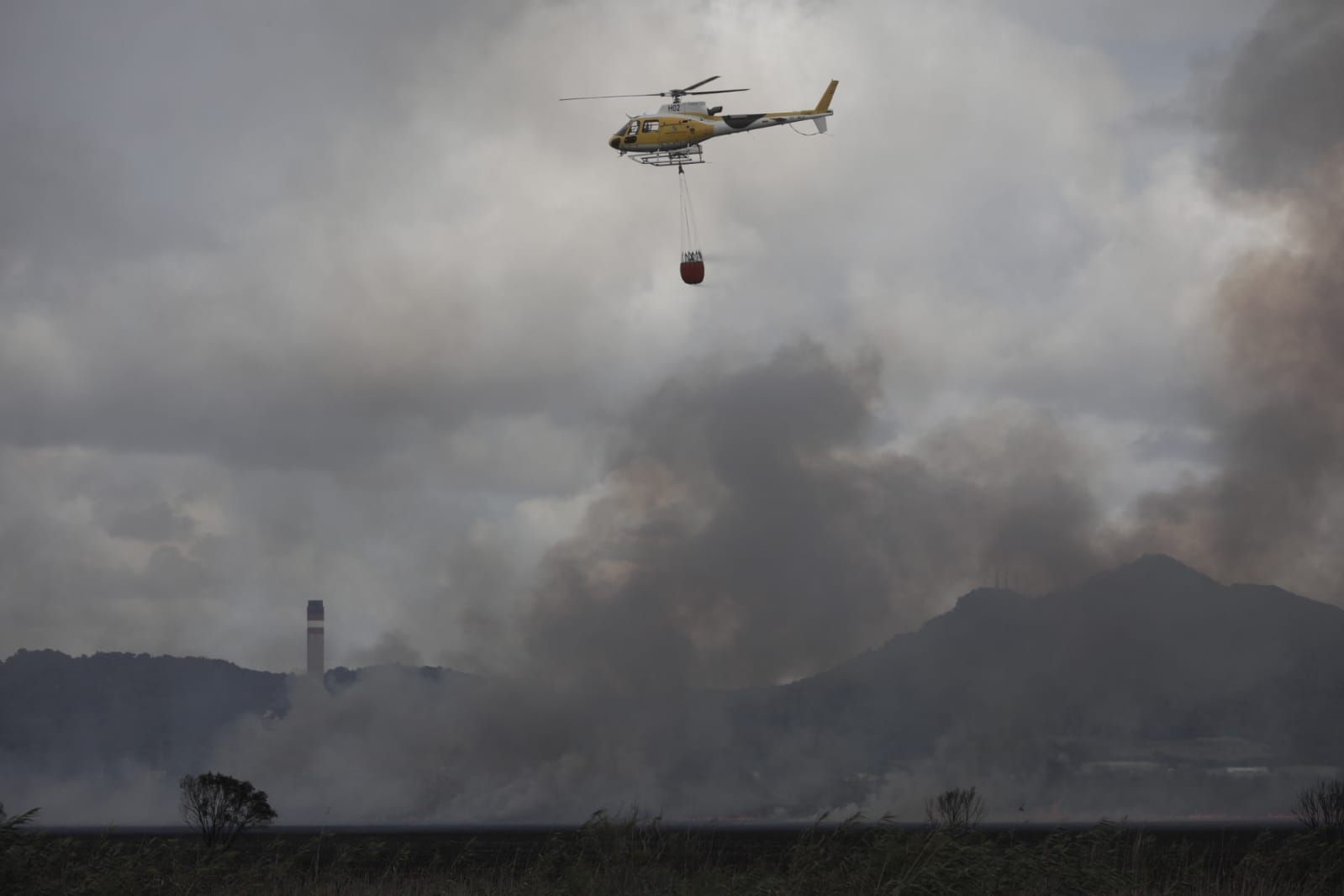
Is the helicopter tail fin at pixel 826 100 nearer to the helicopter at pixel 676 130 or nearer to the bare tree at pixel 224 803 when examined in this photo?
the helicopter at pixel 676 130

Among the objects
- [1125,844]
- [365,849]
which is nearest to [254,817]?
[365,849]

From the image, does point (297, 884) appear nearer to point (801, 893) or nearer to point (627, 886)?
point (627, 886)

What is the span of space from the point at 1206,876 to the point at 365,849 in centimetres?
Result: 3058

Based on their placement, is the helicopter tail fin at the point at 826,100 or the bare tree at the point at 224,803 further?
the bare tree at the point at 224,803

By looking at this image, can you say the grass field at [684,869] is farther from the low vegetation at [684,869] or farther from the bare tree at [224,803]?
the bare tree at [224,803]

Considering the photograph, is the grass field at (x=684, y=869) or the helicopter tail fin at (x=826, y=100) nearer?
the grass field at (x=684, y=869)

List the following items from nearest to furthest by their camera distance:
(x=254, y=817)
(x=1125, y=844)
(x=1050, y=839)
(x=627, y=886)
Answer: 1. (x=627, y=886)
2. (x=1050, y=839)
3. (x=1125, y=844)
4. (x=254, y=817)

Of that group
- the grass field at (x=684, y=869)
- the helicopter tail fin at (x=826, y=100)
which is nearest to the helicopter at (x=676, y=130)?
the helicopter tail fin at (x=826, y=100)

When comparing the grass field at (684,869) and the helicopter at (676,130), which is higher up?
the helicopter at (676,130)

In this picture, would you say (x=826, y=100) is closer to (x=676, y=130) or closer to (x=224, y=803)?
(x=676, y=130)

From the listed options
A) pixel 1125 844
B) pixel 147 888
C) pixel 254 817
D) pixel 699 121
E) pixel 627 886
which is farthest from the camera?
pixel 254 817

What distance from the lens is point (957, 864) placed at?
124ft

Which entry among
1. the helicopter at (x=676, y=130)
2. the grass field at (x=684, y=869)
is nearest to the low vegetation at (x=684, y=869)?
the grass field at (x=684, y=869)

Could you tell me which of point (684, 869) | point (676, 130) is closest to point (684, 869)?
point (684, 869)
